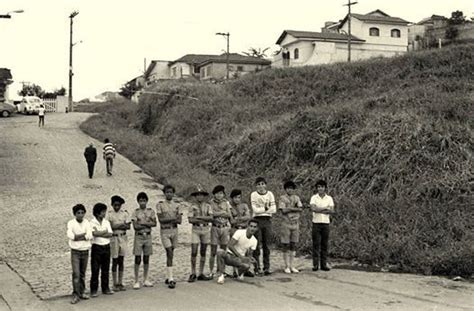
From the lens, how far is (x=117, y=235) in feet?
29.8

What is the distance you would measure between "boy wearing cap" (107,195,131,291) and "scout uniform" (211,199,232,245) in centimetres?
153

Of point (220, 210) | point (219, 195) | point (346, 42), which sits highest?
point (346, 42)

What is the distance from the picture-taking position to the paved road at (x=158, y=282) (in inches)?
325

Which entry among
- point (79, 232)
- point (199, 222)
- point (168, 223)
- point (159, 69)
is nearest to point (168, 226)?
point (168, 223)

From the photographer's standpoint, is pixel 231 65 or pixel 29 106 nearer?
pixel 29 106

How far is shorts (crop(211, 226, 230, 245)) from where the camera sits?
32.5 ft

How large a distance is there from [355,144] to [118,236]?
378 inches

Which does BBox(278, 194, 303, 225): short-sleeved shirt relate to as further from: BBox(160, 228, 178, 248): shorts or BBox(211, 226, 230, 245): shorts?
BBox(160, 228, 178, 248): shorts

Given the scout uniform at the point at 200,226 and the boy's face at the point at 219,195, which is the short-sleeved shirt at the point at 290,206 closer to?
the boy's face at the point at 219,195

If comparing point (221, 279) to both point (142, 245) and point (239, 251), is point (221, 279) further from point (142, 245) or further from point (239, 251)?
point (142, 245)

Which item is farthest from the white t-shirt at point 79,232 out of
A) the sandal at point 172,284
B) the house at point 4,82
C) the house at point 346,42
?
the house at point 4,82

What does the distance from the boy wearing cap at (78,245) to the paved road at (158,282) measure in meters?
0.30

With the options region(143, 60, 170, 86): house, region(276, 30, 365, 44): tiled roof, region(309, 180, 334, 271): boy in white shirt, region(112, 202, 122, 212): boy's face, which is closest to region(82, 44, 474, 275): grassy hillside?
region(309, 180, 334, 271): boy in white shirt

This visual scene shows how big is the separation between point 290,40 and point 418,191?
36.9 m
